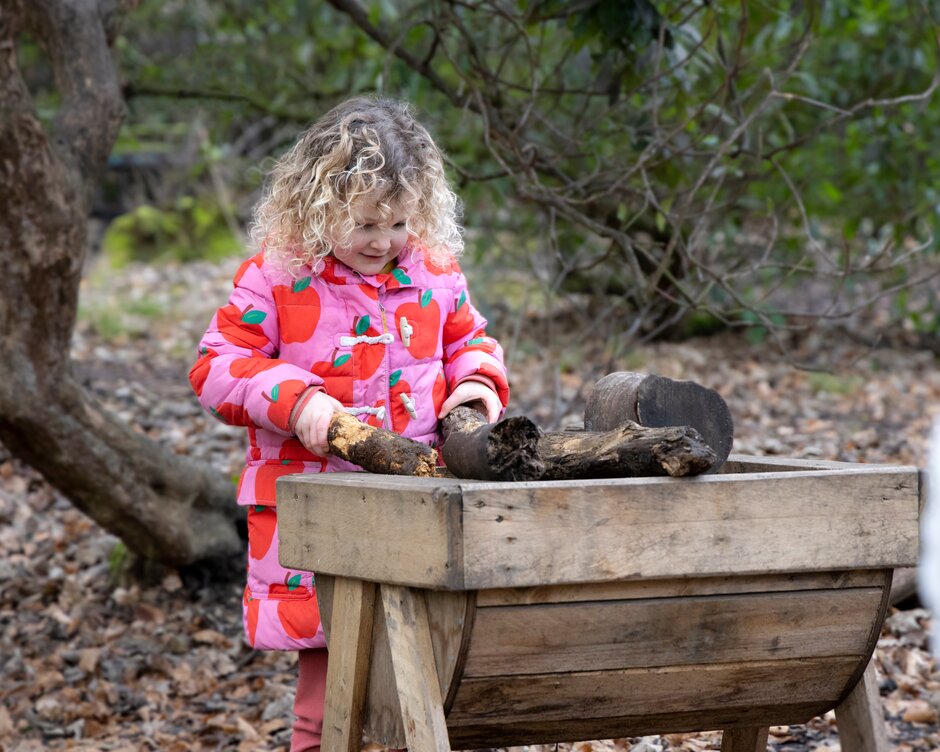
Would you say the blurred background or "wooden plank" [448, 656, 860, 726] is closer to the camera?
"wooden plank" [448, 656, 860, 726]

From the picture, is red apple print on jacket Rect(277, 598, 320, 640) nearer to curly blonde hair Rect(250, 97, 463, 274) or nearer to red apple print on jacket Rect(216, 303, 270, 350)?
red apple print on jacket Rect(216, 303, 270, 350)

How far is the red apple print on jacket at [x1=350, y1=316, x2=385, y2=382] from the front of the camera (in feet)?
8.89

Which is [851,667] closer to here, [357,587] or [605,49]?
[357,587]

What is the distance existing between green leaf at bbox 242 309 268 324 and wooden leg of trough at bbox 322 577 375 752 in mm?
706

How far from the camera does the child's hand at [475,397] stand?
2.78 metres

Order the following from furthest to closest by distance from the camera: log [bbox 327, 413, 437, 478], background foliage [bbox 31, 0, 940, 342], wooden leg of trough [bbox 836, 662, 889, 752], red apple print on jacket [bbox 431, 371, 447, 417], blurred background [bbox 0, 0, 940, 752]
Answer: background foliage [bbox 31, 0, 940, 342], blurred background [bbox 0, 0, 940, 752], red apple print on jacket [bbox 431, 371, 447, 417], log [bbox 327, 413, 437, 478], wooden leg of trough [bbox 836, 662, 889, 752]

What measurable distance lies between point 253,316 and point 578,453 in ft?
2.88

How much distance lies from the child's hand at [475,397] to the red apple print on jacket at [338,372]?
232mm

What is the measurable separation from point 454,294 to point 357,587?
936 millimetres

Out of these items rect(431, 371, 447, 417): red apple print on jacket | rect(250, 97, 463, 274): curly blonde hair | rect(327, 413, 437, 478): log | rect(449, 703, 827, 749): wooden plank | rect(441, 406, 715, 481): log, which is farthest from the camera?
rect(431, 371, 447, 417): red apple print on jacket

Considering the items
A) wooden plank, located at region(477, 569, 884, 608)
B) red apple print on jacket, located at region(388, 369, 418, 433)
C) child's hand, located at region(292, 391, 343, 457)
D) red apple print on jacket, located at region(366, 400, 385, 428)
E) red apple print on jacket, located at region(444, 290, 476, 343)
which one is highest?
red apple print on jacket, located at region(444, 290, 476, 343)

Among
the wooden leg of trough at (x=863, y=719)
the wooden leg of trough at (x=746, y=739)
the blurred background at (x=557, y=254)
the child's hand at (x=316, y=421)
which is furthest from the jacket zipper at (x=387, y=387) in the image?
the blurred background at (x=557, y=254)

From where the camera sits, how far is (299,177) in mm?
2701

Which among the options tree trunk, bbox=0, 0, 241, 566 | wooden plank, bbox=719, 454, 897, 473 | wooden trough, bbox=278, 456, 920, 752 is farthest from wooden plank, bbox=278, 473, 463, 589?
tree trunk, bbox=0, 0, 241, 566
